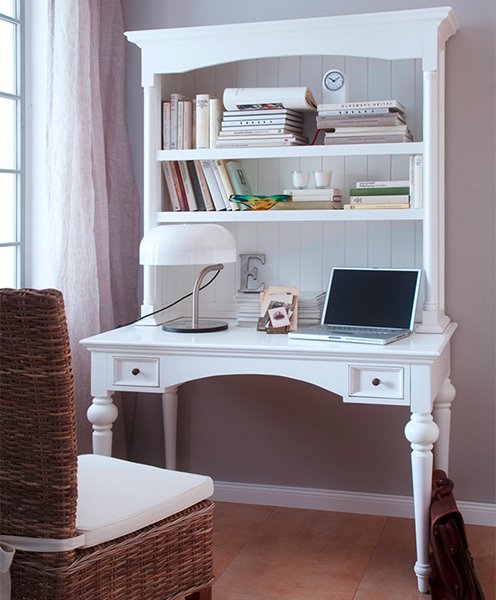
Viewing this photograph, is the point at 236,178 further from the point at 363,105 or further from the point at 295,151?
the point at 363,105

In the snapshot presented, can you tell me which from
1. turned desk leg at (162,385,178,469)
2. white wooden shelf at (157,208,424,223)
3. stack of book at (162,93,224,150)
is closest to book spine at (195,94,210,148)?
stack of book at (162,93,224,150)

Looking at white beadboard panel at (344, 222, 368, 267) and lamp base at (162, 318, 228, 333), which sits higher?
white beadboard panel at (344, 222, 368, 267)

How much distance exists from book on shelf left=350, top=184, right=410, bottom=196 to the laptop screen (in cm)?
25

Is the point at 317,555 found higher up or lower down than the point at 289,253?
lower down

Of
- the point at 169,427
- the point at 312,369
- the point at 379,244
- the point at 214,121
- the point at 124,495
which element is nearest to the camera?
the point at 124,495

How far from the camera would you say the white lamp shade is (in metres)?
2.78

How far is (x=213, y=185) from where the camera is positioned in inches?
123

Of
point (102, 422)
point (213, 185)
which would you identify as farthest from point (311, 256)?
point (102, 422)

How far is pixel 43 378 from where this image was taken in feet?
5.85

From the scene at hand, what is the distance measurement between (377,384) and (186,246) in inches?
28.6

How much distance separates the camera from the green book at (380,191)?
2.93m

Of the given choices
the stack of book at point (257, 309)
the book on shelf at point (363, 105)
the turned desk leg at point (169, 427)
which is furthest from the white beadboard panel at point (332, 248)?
the turned desk leg at point (169, 427)

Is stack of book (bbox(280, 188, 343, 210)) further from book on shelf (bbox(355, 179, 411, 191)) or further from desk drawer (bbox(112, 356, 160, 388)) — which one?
desk drawer (bbox(112, 356, 160, 388))

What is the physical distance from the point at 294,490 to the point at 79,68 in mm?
1706
